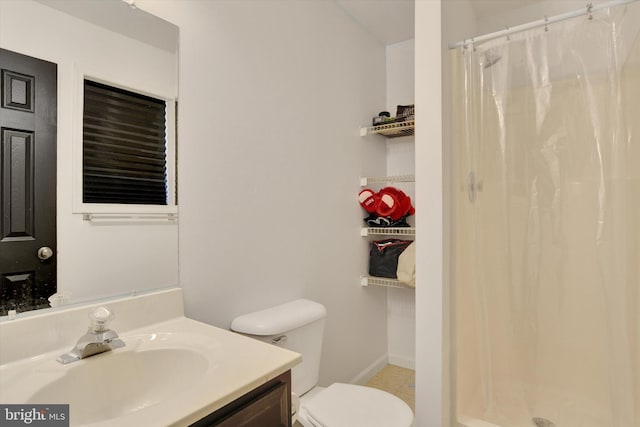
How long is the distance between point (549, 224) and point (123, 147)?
5.30ft

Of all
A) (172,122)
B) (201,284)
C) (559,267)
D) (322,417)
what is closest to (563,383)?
(559,267)

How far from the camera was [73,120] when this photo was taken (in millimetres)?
1050

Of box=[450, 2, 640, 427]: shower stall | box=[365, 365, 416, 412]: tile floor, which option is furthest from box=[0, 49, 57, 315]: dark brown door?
box=[365, 365, 416, 412]: tile floor

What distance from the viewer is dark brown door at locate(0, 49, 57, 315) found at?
3.06 ft

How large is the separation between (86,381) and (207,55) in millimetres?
1158

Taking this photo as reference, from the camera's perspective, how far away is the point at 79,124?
1.06 m

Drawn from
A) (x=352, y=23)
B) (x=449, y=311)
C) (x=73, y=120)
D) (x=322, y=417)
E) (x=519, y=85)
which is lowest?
(x=322, y=417)

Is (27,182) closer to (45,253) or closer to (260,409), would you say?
(45,253)

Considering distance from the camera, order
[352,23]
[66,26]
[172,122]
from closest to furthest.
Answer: [66,26], [172,122], [352,23]

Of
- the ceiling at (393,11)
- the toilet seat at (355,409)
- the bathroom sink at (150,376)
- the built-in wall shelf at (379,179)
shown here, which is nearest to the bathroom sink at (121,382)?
the bathroom sink at (150,376)

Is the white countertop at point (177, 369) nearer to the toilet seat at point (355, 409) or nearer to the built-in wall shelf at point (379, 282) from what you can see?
the toilet seat at point (355, 409)

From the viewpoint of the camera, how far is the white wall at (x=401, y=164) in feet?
8.60

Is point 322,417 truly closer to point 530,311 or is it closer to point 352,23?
point 530,311

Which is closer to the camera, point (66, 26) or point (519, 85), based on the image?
point (66, 26)
